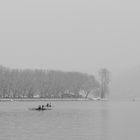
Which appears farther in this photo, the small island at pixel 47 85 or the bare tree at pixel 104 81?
the bare tree at pixel 104 81


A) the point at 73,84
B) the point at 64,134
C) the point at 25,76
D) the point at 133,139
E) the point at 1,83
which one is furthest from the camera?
the point at 73,84

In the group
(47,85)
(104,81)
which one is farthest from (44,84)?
(104,81)

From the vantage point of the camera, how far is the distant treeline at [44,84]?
167 m

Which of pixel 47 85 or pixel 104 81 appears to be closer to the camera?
pixel 47 85

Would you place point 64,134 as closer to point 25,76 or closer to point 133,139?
point 133,139

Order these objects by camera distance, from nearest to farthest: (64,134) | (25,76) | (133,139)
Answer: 1. (133,139)
2. (64,134)
3. (25,76)

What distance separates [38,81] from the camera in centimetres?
17638

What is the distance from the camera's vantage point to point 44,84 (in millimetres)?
176750

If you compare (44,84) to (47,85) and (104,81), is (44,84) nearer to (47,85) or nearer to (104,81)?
(47,85)

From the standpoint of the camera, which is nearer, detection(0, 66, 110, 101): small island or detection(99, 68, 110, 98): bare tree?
detection(0, 66, 110, 101): small island

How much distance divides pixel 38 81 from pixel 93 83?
26.3 m

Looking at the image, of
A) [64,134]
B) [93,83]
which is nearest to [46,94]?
[93,83]

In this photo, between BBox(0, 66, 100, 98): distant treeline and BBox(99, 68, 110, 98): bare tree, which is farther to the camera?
BBox(99, 68, 110, 98): bare tree

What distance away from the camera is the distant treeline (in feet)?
548
